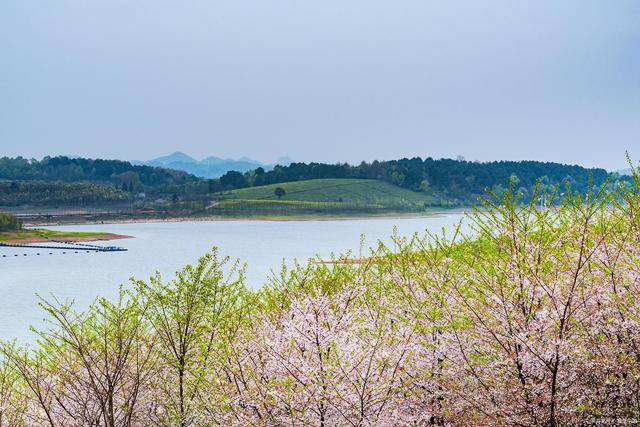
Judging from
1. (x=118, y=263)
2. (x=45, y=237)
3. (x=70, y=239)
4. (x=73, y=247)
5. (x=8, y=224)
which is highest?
(x=8, y=224)

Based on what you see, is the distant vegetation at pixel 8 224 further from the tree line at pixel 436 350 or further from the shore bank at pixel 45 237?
the tree line at pixel 436 350

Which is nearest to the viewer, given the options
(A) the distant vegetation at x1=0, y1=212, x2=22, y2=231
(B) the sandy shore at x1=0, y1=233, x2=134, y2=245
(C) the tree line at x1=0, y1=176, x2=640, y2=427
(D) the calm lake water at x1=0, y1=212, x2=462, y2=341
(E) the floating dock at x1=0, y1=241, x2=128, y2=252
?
(C) the tree line at x1=0, y1=176, x2=640, y2=427

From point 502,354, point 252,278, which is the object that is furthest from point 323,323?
point 252,278

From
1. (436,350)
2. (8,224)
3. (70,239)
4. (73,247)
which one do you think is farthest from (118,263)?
(436,350)

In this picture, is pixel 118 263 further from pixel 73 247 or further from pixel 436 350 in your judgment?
pixel 436 350

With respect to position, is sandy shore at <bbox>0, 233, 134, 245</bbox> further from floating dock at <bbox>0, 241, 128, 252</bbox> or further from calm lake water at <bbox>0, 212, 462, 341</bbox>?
calm lake water at <bbox>0, 212, 462, 341</bbox>

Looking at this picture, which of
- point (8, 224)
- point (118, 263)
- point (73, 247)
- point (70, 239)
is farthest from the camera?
point (8, 224)

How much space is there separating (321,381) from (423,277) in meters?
5.92

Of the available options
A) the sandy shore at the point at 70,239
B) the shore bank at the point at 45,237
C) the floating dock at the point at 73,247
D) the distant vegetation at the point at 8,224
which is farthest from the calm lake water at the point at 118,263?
the distant vegetation at the point at 8,224

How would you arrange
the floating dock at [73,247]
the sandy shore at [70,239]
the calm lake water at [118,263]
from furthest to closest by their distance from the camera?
the sandy shore at [70,239], the floating dock at [73,247], the calm lake water at [118,263]

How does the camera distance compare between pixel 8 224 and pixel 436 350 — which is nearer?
pixel 436 350

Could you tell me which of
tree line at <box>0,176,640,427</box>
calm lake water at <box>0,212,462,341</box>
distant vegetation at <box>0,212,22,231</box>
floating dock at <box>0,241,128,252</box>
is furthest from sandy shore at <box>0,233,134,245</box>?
tree line at <box>0,176,640,427</box>

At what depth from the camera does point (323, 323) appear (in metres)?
17.9

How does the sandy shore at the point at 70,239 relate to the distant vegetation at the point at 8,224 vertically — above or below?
below
